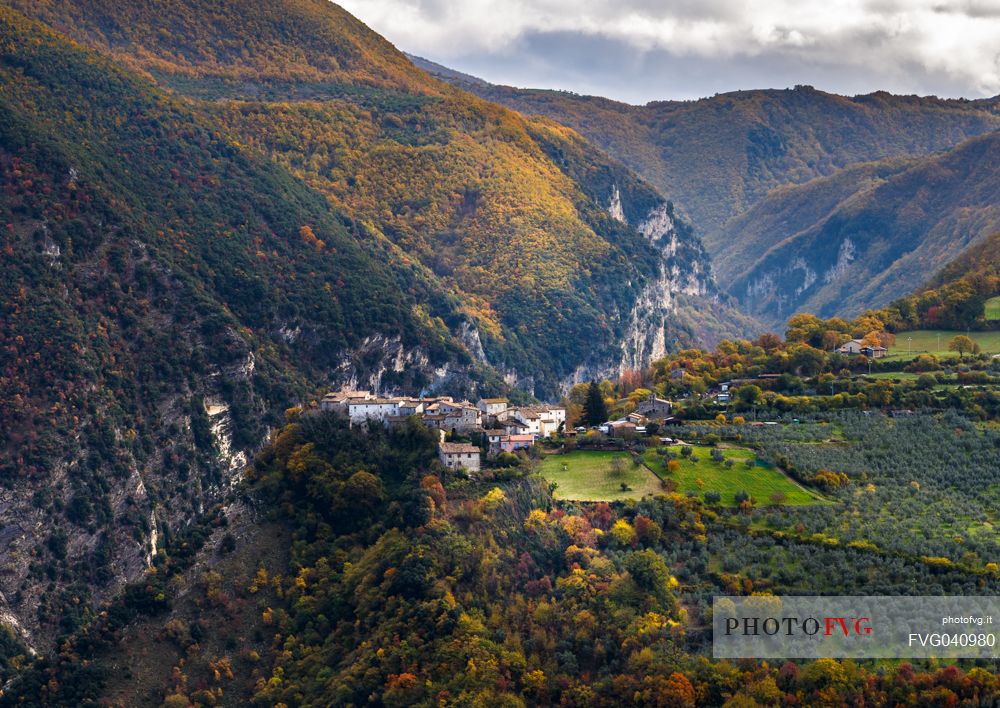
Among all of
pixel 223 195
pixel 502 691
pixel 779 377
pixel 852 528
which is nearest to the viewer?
pixel 502 691

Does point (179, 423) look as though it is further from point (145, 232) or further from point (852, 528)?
point (852, 528)

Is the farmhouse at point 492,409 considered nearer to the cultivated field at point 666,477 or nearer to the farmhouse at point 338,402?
the cultivated field at point 666,477

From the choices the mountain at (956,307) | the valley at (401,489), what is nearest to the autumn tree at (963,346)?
the valley at (401,489)

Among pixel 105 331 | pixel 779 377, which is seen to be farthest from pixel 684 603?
pixel 105 331

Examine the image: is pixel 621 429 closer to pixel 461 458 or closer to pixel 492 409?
pixel 492 409

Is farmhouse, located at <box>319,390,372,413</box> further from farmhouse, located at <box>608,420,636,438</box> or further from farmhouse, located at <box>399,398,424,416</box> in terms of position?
farmhouse, located at <box>608,420,636,438</box>

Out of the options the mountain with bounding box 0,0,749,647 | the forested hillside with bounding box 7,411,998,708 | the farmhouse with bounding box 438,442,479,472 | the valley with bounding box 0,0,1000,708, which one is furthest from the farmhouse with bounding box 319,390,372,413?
the mountain with bounding box 0,0,749,647

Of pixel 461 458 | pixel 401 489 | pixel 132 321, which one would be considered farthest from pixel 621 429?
pixel 132 321
